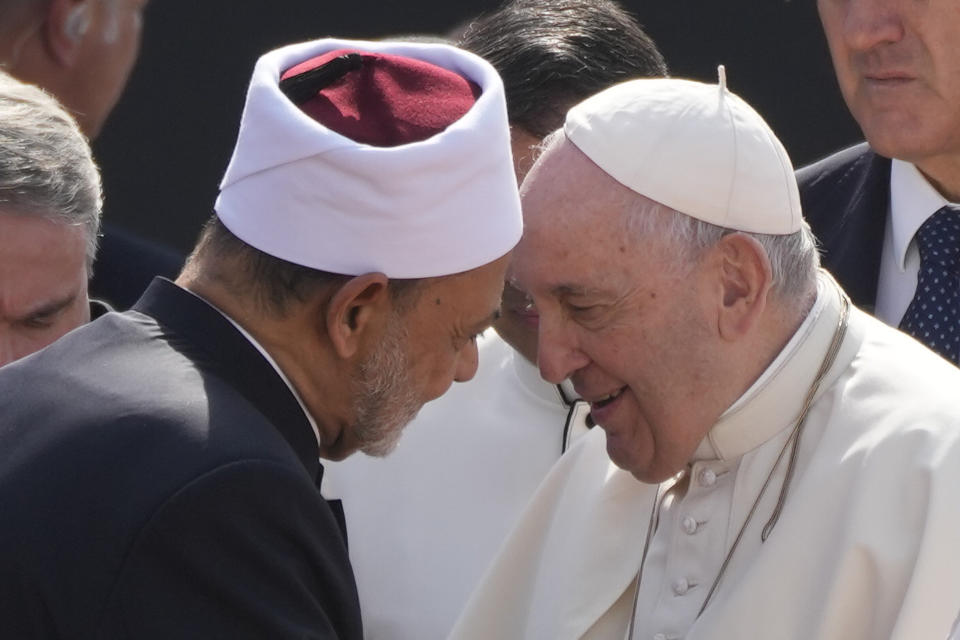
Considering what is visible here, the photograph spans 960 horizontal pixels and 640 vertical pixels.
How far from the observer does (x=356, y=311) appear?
2.38 metres

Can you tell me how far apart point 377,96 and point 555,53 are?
117 centimetres

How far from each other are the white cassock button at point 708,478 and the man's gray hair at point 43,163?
1202 millimetres

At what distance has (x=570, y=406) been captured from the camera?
347 centimetres

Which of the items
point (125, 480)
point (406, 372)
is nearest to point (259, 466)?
point (125, 480)

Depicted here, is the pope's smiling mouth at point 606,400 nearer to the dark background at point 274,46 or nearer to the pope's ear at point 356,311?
the pope's ear at point 356,311

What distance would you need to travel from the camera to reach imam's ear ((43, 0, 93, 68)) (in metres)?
3.43

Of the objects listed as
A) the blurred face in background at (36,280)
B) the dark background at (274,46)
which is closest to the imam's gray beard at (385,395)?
the blurred face in background at (36,280)

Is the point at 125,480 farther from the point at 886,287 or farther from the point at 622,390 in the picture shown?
the point at 886,287

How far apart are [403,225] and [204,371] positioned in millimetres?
369

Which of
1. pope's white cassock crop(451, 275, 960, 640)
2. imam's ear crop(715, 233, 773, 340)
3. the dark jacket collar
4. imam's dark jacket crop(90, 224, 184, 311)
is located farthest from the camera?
imam's dark jacket crop(90, 224, 184, 311)

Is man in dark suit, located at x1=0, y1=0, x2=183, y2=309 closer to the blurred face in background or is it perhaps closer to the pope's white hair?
the blurred face in background

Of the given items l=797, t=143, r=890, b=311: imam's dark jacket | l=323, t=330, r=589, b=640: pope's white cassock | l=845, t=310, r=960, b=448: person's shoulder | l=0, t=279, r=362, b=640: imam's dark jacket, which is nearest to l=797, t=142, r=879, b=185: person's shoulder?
l=797, t=143, r=890, b=311: imam's dark jacket

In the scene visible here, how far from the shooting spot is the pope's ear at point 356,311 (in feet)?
7.70

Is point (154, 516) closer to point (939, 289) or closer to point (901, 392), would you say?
→ point (901, 392)
